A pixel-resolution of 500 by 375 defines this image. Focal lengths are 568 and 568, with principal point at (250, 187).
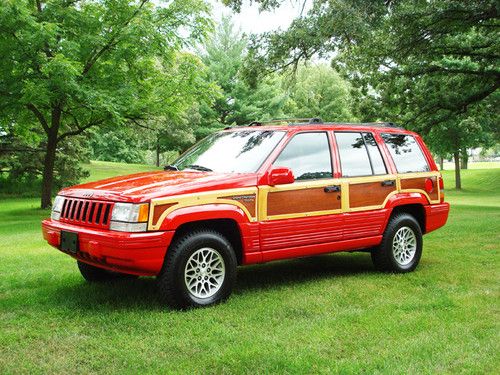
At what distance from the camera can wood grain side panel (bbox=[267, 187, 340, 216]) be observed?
6.22m

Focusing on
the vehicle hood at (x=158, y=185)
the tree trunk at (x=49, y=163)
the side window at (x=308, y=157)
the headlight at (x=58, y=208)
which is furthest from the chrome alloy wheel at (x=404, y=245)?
the tree trunk at (x=49, y=163)

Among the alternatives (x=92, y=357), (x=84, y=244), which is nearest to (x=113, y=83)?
(x=84, y=244)

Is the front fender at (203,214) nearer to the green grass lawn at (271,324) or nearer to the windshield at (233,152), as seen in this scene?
the windshield at (233,152)

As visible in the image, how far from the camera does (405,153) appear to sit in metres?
7.91

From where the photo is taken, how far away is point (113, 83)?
19.5m

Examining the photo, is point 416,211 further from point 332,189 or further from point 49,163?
point 49,163

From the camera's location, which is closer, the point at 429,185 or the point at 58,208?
the point at 58,208

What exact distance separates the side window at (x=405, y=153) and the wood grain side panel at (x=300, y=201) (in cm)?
139

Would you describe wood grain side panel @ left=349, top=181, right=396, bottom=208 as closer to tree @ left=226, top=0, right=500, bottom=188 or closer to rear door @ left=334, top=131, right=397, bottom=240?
rear door @ left=334, top=131, right=397, bottom=240

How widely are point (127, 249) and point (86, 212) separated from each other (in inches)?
31.9

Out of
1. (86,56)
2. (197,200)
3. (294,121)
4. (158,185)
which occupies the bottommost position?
(197,200)

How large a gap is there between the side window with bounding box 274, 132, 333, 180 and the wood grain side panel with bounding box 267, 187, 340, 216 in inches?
7.8

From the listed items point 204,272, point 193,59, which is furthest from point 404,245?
point 193,59

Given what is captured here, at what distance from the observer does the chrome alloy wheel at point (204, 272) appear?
565 cm
